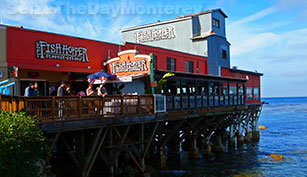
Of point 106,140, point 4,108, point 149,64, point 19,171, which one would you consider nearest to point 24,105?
point 4,108

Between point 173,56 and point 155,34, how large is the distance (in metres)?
7.38

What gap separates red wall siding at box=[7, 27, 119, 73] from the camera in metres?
15.1

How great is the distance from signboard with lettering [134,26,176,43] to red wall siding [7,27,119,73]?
43.9ft

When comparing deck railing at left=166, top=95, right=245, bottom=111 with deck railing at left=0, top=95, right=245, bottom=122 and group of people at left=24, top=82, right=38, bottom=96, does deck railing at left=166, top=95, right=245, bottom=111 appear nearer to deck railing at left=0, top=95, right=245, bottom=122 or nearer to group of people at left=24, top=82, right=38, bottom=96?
deck railing at left=0, top=95, right=245, bottom=122

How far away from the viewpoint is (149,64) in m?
16.9

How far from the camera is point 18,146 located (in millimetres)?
7926

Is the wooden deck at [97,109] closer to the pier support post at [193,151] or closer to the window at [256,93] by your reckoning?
the pier support post at [193,151]

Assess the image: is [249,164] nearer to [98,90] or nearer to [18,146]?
[98,90]

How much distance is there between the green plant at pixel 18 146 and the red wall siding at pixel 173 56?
13743mm

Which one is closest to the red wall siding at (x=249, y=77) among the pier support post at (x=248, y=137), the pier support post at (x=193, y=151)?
the pier support post at (x=248, y=137)

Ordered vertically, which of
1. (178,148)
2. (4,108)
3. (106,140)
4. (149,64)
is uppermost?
(149,64)

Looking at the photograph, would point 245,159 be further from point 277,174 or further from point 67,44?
point 67,44

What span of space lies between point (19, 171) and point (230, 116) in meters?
19.7

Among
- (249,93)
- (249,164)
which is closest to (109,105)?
(249,164)
